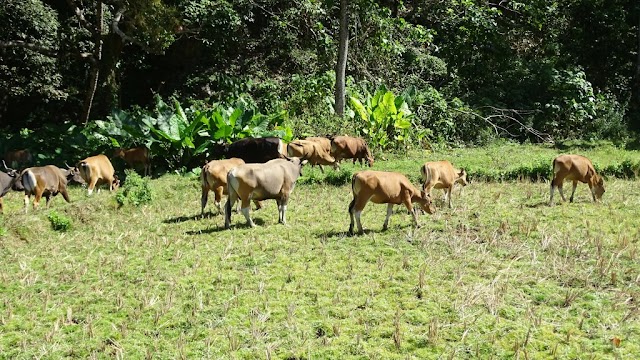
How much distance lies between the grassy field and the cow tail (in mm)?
1842

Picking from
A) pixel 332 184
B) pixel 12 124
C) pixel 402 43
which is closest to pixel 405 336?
pixel 332 184

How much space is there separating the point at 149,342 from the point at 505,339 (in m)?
3.69

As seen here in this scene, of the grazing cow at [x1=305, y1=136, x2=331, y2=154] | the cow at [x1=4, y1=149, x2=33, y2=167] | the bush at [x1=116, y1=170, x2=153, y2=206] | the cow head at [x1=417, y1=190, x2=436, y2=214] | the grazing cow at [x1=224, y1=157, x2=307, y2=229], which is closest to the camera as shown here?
the grazing cow at [x1=224, y1=157, x2=307, y2=229]

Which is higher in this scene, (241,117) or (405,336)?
(241,117)

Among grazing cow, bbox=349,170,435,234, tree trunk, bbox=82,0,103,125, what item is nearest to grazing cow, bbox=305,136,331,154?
grazing cow, bbox=349,170,435,234

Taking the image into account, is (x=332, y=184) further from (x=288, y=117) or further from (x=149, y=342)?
(x=149, y=342)

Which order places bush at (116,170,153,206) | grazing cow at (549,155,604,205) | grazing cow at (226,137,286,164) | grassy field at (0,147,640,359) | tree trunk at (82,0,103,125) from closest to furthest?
grassy field at (0,147,640,359) → grazing cow at (549,155,604,205) → bush at (116,170,153,206) → grazing cow at (226,137,286,164) → tree trunk at (82,0,103,125)

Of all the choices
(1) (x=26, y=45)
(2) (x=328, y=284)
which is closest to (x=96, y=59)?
(1) (x=26, y=45)

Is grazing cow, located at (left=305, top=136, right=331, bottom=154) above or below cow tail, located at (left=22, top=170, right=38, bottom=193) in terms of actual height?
above

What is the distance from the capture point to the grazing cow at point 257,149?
1731cm

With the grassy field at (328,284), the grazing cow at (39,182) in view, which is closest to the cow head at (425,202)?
the grassy field at (328,284)

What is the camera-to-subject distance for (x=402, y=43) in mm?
27016

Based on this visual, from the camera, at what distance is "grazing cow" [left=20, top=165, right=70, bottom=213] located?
1402 centimetres

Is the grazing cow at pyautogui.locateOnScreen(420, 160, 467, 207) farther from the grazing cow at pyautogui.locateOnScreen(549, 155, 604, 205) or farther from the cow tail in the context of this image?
the cow tail
